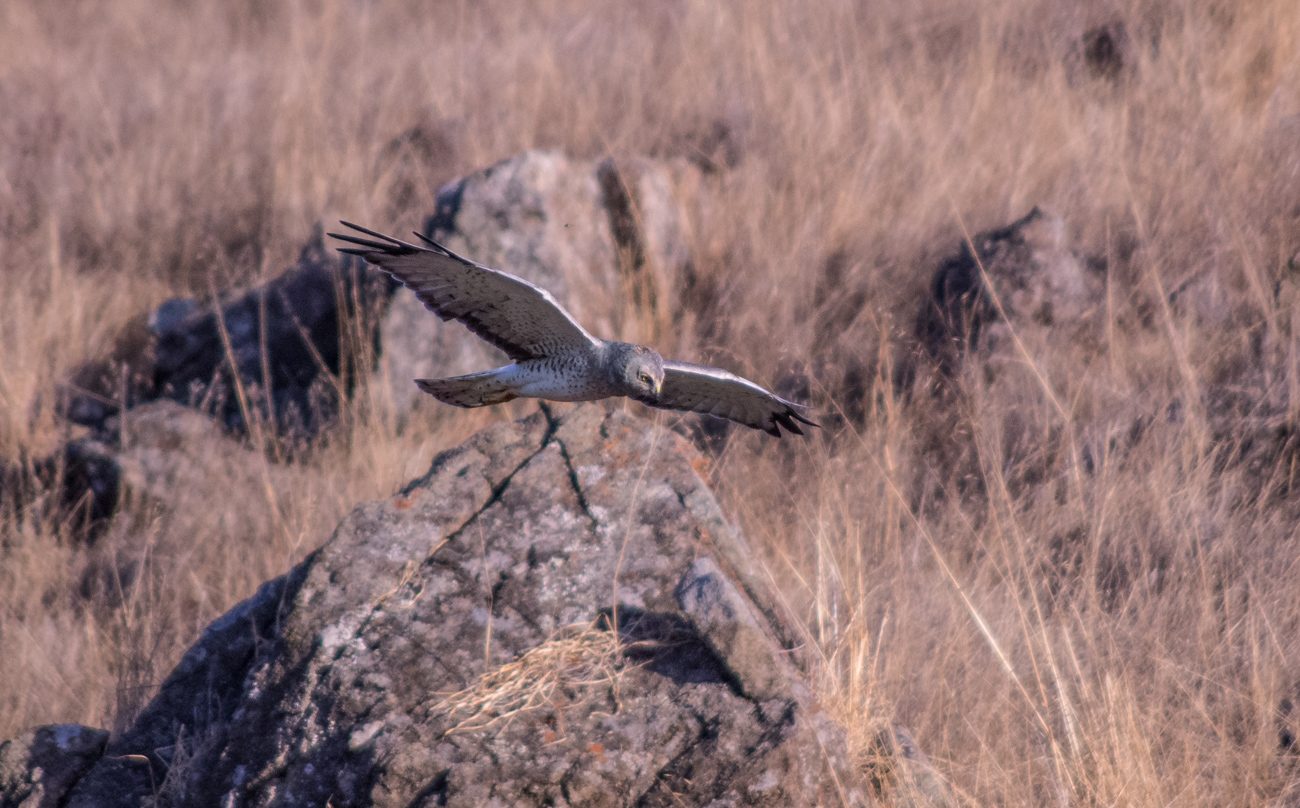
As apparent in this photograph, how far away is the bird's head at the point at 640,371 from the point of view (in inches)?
112

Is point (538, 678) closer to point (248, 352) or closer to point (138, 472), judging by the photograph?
point (138, 472)

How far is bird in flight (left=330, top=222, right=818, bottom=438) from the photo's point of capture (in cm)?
270

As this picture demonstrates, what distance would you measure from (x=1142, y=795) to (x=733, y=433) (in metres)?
2.10

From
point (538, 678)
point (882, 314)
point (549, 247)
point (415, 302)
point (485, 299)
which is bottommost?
point (538, 678)

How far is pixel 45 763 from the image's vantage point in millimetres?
2635

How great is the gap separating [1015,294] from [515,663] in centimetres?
299

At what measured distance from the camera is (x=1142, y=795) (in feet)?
8.05

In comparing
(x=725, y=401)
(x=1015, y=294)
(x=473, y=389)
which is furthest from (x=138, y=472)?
(x=1015, y=294)

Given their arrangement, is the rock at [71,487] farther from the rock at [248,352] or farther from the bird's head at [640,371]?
the bird's head at [640,371]

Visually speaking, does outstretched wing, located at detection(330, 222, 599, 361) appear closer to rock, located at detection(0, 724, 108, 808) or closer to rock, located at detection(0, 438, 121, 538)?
rock, located at detection(0, 724, 108, 808)

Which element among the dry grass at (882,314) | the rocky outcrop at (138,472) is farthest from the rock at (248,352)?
the rocky outcrop at (138,472)

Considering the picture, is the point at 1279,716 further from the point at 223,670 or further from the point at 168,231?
the point at 168,231

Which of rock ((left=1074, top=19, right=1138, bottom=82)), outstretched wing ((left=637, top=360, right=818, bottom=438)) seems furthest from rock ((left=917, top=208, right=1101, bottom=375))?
rock ((left=1074, top=19, right=1138, bottom=82))

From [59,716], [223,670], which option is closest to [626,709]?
[223,670]
